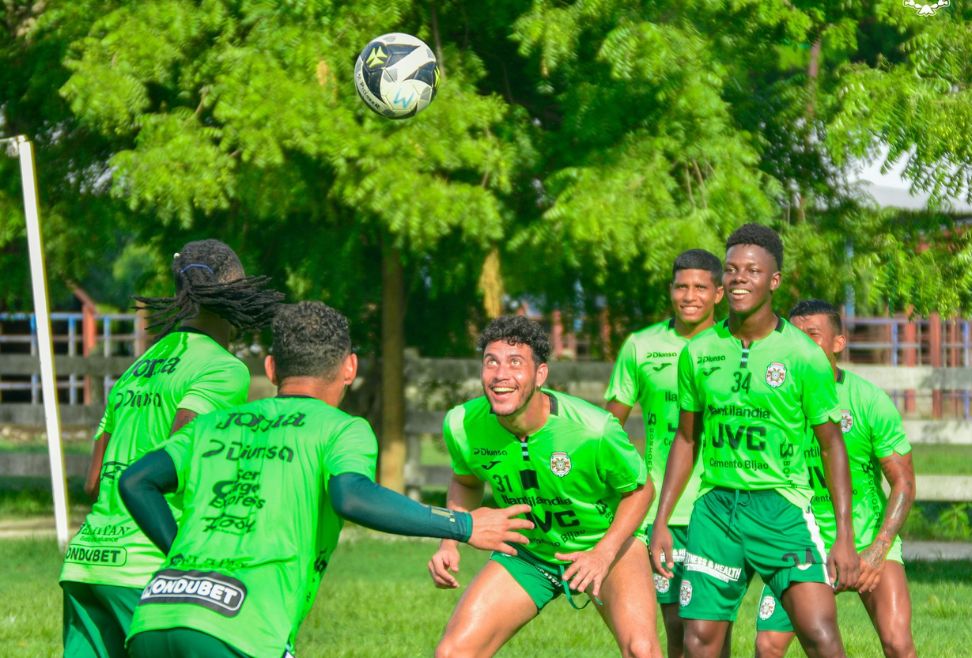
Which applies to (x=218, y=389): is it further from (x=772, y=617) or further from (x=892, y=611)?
(x=892, y=611)

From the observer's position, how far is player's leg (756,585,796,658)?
7.10 m

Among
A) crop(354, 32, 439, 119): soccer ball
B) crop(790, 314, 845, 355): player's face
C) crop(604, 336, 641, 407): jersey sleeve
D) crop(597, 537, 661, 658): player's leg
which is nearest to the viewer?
crop(597, 537, 661, 658): player's leg

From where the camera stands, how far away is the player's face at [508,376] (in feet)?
19.7

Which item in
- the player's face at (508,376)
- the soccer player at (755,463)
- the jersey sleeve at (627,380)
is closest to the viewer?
the player's face at (508,376)

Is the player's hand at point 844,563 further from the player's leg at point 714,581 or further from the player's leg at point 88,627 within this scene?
the player's leg at point 88,627

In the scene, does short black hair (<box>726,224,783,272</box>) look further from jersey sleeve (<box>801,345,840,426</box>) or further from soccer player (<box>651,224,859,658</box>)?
jersey sleeve (<box>801,345,840,426</box>)

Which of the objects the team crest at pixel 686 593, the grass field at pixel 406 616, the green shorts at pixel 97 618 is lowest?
the grass field at pixel 406 616

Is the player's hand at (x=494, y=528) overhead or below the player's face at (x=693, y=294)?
below

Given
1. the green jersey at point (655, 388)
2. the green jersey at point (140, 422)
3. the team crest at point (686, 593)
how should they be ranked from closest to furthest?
the green jersey at point (140, 422) → the team crest at point (686, 593) → the green jersey at point (655, 388)

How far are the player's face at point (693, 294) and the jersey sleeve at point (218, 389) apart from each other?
10.8 ft

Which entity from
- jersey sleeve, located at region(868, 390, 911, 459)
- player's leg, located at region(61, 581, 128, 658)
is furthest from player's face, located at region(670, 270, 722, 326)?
player's leg, located at region(61, 581, 128, 658)

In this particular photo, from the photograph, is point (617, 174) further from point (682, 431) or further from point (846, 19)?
point (682, 431)

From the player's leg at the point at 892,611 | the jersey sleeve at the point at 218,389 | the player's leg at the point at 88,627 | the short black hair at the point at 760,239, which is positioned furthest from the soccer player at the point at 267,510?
the player's leg at the point at 892,611

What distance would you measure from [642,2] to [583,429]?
742 cm
